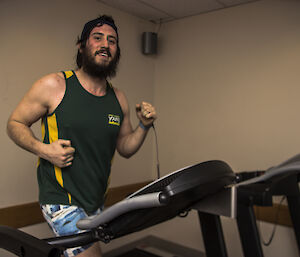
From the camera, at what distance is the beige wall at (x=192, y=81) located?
8.38ft

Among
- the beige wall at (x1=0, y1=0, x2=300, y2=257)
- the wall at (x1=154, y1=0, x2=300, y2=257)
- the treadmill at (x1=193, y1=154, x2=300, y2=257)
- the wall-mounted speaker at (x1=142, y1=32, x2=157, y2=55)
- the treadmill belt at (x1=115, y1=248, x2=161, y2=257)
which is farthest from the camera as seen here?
the wall-mounted speaker at (x1=142, y1=32, x2=157, y2=55)

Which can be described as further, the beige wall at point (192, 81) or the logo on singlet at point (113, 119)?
the beige wall at point (192, 81)

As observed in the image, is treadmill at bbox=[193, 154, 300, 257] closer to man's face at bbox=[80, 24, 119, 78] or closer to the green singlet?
the green singlet

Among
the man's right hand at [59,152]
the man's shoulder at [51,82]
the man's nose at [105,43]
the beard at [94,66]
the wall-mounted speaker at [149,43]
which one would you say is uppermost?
the wall-mounted speaker at [149,43]

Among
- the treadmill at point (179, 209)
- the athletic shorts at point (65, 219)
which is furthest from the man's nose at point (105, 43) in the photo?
the treadmill at point (179, 209)

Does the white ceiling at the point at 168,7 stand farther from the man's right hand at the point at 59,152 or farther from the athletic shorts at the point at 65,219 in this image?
the athletic shorts at the point at 65,219

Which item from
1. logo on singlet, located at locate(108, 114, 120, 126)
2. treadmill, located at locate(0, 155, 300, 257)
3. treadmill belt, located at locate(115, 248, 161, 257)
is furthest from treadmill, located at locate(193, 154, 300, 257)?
treadmill belt, located at locate(115, 248, 161, 257)

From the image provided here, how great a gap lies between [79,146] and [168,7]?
2092 mm

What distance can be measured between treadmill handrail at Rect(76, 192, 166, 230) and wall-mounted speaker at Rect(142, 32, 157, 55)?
264 cm

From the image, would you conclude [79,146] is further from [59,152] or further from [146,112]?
[146,112]

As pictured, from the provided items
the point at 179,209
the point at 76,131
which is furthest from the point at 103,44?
the point at 179,209

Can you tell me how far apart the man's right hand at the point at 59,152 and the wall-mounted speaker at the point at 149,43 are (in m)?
2.22

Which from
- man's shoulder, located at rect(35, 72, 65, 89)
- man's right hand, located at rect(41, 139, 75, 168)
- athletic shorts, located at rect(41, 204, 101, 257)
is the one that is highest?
man's shoulder, located at rect(35, 72, 65, 89)

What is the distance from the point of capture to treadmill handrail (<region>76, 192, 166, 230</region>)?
2.91 feet
